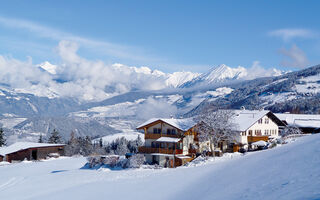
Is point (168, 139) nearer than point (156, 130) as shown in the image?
Yes

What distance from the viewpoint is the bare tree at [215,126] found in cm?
4669

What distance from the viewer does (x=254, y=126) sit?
56.1 meters

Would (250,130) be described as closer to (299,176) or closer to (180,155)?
(180,155)

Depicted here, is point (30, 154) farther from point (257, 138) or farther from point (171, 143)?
point (257, 138)

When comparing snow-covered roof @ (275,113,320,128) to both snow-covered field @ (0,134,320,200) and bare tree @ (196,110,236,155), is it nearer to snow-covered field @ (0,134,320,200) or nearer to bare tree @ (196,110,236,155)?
bare tree @ (196,110,236,155)

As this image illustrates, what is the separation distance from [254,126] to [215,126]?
41.6 ft

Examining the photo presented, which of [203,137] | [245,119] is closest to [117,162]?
[203,137]

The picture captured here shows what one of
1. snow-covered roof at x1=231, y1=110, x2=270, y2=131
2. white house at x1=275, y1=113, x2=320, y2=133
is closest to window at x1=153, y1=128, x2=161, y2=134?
snow-covered roof at x1=231, y1=110, x2=270, y2=131

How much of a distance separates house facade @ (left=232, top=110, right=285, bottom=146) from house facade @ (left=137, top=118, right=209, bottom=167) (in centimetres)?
596

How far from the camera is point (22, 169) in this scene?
5147 cm

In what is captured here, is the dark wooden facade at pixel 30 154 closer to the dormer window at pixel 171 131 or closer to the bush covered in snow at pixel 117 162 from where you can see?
the bush covered in snow at pixel 117 162

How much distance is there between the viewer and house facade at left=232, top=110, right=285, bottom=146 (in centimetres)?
5322

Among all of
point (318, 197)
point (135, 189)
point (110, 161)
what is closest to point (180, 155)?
point (110, 161)

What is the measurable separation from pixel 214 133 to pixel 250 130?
11.4 m
